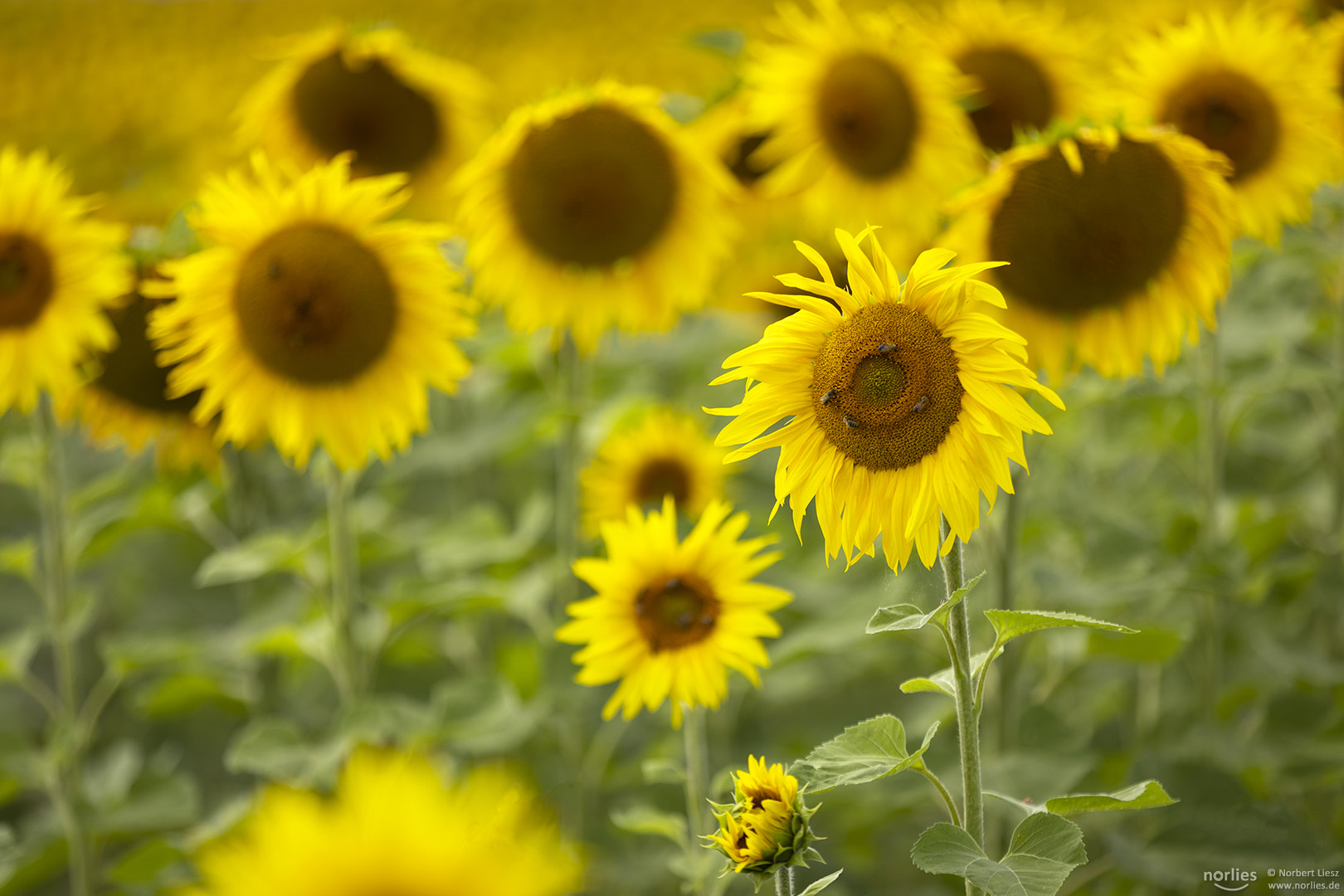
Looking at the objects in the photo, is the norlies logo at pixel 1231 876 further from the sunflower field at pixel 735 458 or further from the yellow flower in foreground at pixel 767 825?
the yellow flower in foreground at pixel 767 825

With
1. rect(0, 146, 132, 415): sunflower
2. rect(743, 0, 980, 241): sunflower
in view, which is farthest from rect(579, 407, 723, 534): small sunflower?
rect(0, 146, 132, 415): sunflower

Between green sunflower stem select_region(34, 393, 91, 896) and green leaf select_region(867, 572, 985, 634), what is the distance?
144 centimetres

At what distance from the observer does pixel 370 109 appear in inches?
78.7

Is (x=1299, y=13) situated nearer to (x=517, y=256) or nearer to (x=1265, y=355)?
(x=1265, y=355)

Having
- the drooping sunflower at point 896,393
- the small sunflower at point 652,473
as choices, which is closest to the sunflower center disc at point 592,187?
the small sunflower at point 652,473

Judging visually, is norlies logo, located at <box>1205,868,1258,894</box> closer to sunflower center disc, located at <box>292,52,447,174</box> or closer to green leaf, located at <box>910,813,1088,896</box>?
green leaf, located at <box>910,813,1088,896</box>

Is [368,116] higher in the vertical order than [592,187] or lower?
higher

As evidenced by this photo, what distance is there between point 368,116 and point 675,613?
1.35m

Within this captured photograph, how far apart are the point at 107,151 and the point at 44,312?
1.47m

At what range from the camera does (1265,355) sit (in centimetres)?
204

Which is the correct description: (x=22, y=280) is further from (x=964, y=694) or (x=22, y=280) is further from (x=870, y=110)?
(x=964, y=694)

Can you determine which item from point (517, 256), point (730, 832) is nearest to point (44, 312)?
point (517, 256)

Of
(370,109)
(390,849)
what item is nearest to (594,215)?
(370,109)

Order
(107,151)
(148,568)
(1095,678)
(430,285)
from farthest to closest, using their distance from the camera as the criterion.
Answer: (107,151) → (148,568) → (1095,678) → (430,285)
